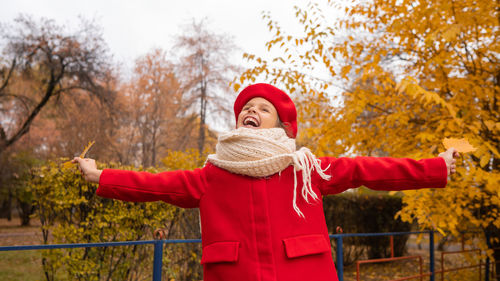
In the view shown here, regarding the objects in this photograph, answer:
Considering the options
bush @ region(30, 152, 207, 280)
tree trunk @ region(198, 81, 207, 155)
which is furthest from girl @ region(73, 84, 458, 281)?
tree trunk @ region(198, 81, 207, 155)

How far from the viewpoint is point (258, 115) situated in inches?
80.4

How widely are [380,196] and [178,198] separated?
25.1 feet

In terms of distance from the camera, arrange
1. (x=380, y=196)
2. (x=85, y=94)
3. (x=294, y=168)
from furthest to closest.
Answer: (x=85, y=94), (x=380, y=196), (x=294, y=168)

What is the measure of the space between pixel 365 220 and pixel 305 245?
298 inches

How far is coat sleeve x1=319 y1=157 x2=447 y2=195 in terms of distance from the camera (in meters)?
1.87

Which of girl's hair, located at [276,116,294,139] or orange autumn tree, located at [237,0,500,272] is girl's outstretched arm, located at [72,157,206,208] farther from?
orange autumn tree, located at [237,0,500,272]

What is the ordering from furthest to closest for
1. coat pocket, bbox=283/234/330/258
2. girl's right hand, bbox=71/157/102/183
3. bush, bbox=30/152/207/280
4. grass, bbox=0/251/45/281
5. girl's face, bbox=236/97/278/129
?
grass, bbox=0/251/45/281 → bush, bbox=30/152/207/280 → girl's face, bbox=236/97/278/129 → girl's right hand, bbox=71/157/102/183 → coat pocket, bbox=283/234/330/258

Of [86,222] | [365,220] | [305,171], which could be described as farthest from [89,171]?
[365,220]

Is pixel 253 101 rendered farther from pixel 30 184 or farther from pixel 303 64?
pixel 30 184

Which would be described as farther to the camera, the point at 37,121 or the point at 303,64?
the point at 37,121

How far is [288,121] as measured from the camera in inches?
85.5

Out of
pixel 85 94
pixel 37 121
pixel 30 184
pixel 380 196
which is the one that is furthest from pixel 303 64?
pixel 37 121

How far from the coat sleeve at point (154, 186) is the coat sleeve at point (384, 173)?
66 cm

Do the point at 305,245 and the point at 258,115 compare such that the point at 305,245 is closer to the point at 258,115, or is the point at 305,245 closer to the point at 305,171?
the point at 305,171
